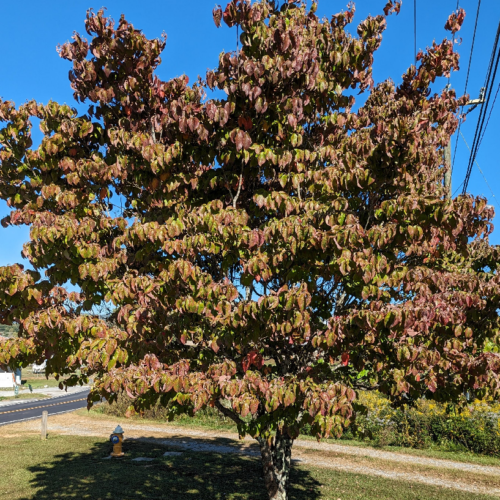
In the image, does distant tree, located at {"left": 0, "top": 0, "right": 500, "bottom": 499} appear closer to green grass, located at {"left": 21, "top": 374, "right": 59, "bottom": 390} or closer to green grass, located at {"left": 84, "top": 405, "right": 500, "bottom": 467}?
green grass, located at {"left": 84, "top": 405, "right": 500, "bottom": 467}

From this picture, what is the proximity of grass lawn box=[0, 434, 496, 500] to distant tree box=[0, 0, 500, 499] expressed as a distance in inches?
177

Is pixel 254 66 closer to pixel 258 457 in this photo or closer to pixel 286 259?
pixel 286 259

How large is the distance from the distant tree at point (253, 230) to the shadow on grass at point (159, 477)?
439cm

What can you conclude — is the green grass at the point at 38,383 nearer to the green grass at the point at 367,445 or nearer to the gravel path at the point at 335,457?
the green grass at the point at 367,445

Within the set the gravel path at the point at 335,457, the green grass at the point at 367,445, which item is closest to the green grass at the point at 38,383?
the green grass at the point at 367,445

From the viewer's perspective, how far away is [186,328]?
16.1 ft

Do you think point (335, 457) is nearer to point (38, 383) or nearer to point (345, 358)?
point (345, 358)

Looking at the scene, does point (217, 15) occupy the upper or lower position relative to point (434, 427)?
upper

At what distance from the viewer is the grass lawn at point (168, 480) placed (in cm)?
887

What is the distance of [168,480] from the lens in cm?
1003

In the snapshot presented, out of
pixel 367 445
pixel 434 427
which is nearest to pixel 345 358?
pixel 367 445

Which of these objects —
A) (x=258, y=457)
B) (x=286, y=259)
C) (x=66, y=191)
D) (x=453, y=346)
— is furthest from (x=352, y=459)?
(x=66, y=191)

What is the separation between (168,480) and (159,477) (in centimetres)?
39

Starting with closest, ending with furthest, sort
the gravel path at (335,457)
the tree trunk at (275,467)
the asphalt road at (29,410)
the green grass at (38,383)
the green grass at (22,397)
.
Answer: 1. the tree trunk at (275,467)
2. the gravel path at (335,457)
3. the asphalt road at (29,410)
4. the green grass at (22,397)
5. the green grass at (38,383)
